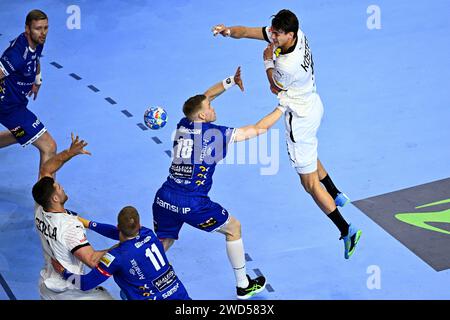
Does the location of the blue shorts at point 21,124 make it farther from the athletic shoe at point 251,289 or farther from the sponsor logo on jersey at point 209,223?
the athletic shoe at point 251,289

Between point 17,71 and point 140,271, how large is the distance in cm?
386

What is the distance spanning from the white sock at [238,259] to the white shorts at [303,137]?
50.9 inches

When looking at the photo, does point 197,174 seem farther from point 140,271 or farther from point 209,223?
point 140,271

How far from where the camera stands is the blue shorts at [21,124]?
10852 millimetres

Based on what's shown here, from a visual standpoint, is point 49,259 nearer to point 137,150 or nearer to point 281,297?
point 281,297

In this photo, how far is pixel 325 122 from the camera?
12703 mm

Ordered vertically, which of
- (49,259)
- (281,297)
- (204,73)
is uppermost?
(204,73)

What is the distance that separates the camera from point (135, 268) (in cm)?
799

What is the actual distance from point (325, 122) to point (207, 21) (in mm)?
4001

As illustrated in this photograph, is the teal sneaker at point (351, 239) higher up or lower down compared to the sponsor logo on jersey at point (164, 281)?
lower down

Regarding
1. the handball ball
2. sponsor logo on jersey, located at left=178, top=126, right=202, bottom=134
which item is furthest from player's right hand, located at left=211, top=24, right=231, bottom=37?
sponsor logo on jersey, located at left=178, top=126, right=202, bottom=134

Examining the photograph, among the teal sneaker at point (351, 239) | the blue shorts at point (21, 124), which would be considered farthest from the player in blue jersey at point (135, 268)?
the blue shorts at point (21, 124)

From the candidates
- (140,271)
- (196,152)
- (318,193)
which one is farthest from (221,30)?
(140,271)

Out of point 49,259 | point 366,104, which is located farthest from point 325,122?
Result: point 49,259
